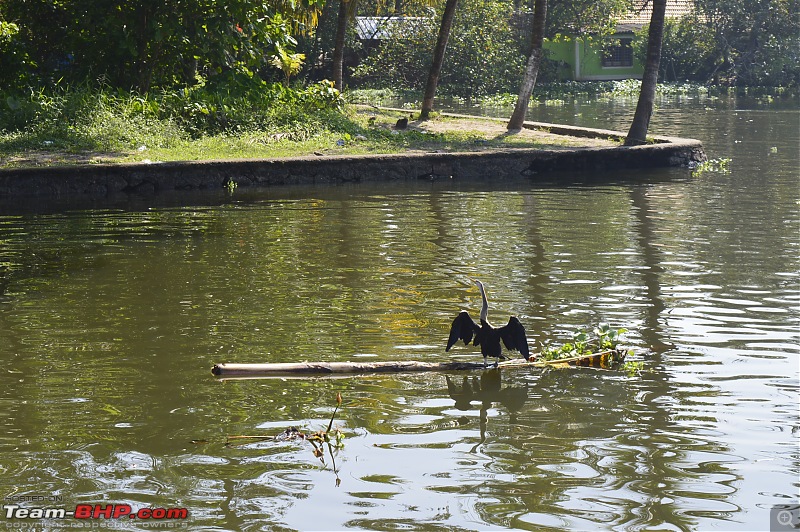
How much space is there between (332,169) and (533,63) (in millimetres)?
6311

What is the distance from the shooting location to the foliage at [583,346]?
275 inches

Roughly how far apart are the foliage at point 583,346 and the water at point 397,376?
8.5 inches

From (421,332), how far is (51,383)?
2.65 meters

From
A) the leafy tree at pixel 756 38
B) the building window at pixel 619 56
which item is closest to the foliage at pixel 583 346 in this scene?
the leafy tree at pixel 756 38

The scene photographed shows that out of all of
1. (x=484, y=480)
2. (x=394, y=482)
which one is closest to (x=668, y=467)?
(x=484, y=480)

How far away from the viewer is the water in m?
4.95

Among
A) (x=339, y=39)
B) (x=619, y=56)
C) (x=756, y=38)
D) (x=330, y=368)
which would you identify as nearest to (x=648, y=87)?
(x=339, y=39)

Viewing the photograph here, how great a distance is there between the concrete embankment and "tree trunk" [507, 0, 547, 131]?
9.92 feet

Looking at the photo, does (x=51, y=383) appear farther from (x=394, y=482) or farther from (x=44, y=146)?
(x=44, y=146)

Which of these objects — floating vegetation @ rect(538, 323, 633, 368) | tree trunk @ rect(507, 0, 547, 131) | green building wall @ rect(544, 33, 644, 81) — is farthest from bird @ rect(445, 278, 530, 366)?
green building wall @ rect(544, 33, 644, 81)

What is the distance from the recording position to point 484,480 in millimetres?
5121

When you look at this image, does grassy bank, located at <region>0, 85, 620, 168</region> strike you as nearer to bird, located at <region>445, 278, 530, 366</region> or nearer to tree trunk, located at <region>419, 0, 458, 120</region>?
tree trunk, located at <region>419, 0, 458, 120</region>

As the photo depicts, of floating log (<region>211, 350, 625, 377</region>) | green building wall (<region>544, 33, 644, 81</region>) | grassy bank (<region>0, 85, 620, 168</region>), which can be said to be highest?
green building wall (<region>544, 33, 644, 81</region>)

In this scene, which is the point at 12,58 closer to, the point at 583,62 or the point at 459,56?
the point at 459,56
